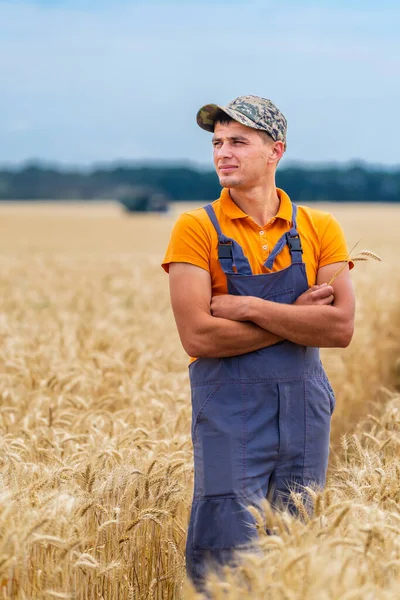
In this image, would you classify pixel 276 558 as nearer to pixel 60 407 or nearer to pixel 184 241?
pixel 184 241

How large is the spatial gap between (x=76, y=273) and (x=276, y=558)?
16348 millimetres

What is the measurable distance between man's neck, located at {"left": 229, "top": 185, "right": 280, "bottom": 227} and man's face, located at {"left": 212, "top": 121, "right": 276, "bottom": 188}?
0.26 feet

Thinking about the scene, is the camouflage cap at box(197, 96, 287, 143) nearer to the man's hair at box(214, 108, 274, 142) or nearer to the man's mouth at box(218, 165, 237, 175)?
the man's hair at box(214, 108, 274, 142)

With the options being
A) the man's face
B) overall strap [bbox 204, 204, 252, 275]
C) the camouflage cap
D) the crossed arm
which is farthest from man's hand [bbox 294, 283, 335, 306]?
the camouflage cap

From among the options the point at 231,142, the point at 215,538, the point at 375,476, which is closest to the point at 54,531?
the point at 215,538

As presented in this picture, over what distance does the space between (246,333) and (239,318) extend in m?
0.07

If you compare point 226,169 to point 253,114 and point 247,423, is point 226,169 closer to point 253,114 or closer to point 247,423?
point 253,114

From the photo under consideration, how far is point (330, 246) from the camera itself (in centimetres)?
384

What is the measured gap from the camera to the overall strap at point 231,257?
3574 millimetres

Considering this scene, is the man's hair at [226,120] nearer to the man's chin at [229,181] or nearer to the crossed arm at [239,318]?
the man's chin at [229,181]

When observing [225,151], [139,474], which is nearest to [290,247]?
[225,151]

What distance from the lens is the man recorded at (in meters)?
3.58

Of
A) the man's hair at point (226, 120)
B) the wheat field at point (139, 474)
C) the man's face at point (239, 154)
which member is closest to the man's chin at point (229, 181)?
the man's face at point (239, 154)

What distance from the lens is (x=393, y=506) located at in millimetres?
3609
